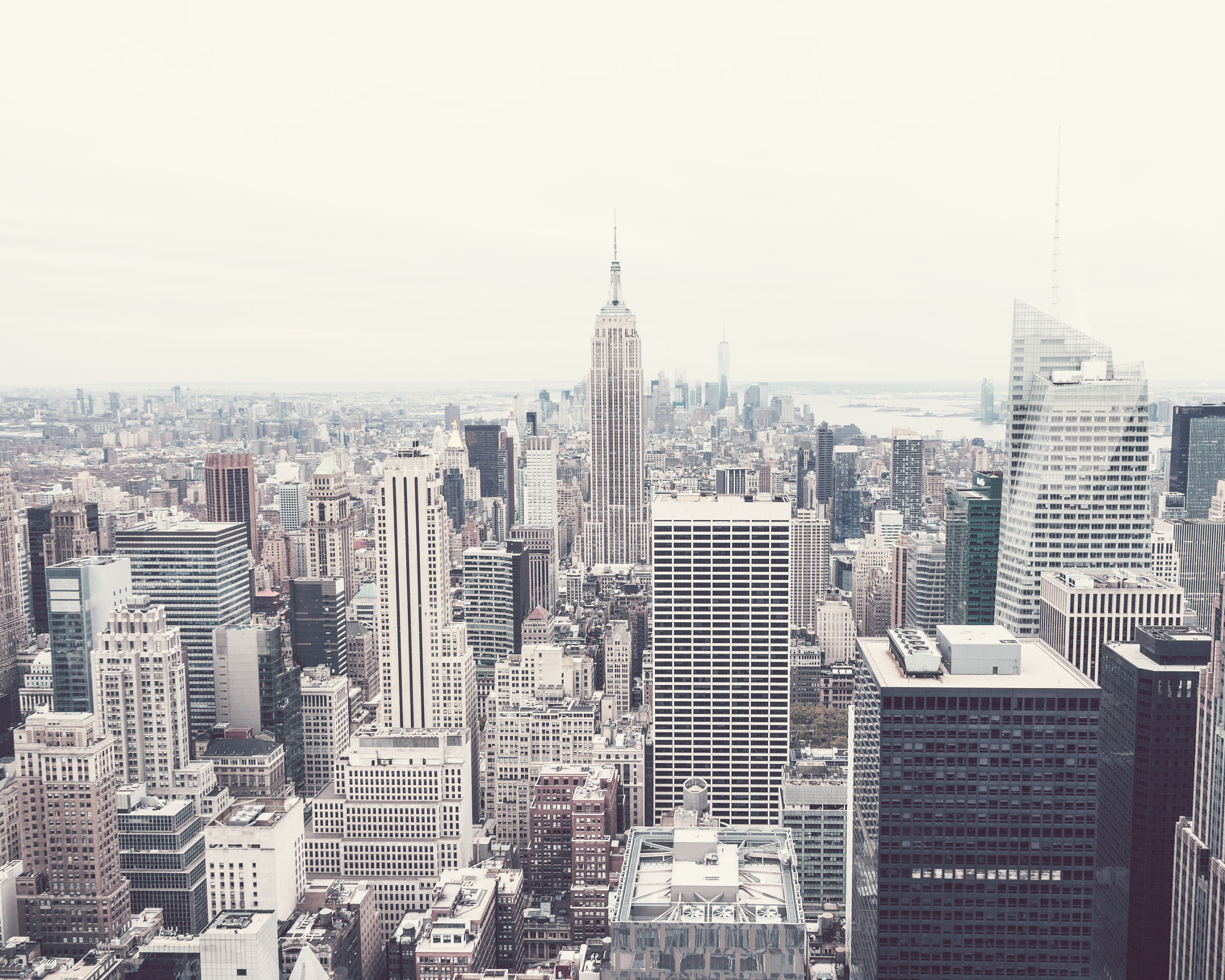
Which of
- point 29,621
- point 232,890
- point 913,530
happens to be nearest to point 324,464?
point 29,621

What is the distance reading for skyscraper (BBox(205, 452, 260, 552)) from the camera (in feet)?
115

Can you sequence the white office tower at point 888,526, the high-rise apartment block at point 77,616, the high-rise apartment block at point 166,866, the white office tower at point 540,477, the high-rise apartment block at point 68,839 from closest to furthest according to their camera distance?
the high-rise apartment block at point 68,839
the high-rise apartment block at point 166,866
the high-rise apartment block at point 77,616
the white office tower at point 888,526
the white office tower at point 540,477

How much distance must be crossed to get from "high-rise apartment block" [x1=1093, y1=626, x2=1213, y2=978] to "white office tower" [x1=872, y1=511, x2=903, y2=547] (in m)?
26.6

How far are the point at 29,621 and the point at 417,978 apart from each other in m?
19.7

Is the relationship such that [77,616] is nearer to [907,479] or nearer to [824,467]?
[907,479]

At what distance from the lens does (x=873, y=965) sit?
1373 cm

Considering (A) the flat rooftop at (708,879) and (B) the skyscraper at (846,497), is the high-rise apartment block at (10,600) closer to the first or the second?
(A) the flat rooftop at (708,879)

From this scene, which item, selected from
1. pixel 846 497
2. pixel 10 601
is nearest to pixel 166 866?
pixel 10 601

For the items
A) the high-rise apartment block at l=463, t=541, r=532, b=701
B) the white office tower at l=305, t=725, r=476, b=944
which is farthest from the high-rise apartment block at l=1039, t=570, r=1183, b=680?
the high-rise apartment block at l=463, t=541, r=532, b=701

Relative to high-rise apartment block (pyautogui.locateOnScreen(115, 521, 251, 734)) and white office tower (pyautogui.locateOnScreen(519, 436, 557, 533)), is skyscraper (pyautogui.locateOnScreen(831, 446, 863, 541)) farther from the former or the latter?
high-rise apartment block (pyautogui.locateOnScreen(115, 521, 251, 734))

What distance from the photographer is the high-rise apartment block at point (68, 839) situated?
20.5 metres

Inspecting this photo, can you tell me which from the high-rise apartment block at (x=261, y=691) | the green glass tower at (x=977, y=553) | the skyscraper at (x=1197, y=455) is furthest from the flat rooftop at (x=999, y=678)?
the high-rise apartment block at (x=261, y=691)

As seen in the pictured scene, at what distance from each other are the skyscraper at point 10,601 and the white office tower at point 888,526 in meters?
29.8

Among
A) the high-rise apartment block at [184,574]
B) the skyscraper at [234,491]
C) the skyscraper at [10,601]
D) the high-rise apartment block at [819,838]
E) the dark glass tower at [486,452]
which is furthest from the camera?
the dark glass tower at [486,452]
